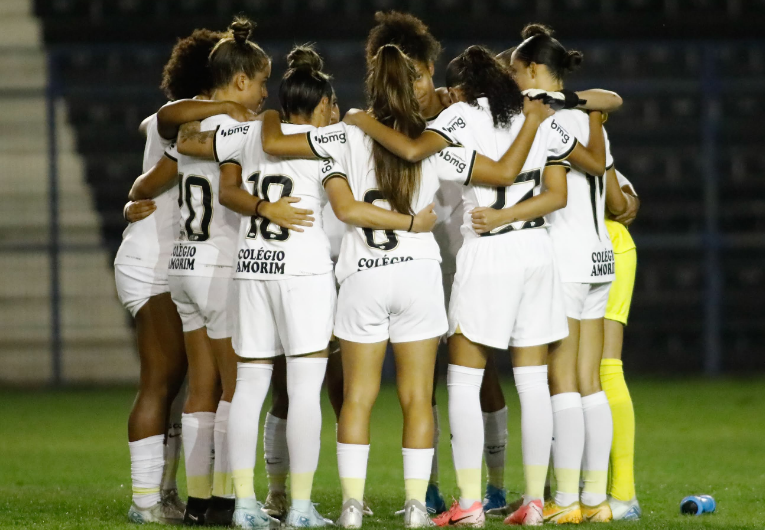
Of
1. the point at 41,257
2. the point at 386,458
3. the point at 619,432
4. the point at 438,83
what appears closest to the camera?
the point at 619,432

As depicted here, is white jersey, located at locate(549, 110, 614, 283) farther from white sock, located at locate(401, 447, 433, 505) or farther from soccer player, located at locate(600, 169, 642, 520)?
white sock, located at locate(401, 447, 433, 505)

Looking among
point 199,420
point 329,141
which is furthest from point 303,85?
point 199,420

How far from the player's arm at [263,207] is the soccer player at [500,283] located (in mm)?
564

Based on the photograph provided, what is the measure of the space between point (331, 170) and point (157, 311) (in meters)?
1.03

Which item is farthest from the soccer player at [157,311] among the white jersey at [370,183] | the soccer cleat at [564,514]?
the soccer cleat at [564,514]

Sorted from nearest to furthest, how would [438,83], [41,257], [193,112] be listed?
[193,112]
[41,257]
[438,83]

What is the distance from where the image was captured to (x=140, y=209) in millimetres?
4508

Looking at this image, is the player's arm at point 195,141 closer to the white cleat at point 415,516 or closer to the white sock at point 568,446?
the white cleat at point 415,516

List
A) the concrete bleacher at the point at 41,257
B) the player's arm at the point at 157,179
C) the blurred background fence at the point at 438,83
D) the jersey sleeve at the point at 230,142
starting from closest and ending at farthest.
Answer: the jersey sleeve at the point at 230,142 < the player's arm at the point at 157,179 < the concrete bleacher at the point at 41,257 < the blurred background fence at the point at 438,83

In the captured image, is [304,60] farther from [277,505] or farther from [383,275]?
[277,505]

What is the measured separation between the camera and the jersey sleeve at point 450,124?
3877 millimetres

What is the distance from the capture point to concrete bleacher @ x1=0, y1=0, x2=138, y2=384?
10406 mm

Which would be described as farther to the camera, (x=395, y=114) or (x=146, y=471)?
(x=146, y=471)

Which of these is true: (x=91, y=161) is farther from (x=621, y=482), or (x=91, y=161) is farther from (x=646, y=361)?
(x=621, y=482)
